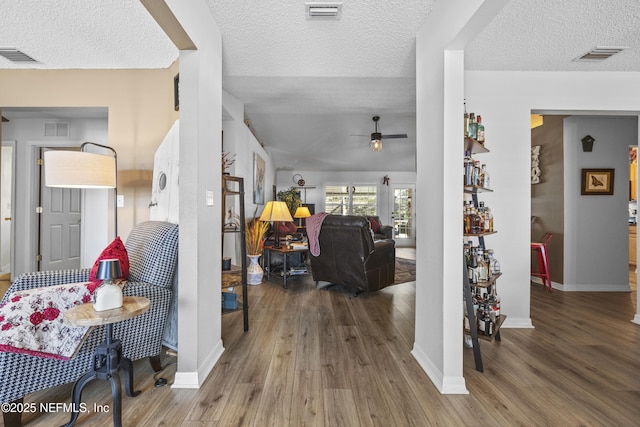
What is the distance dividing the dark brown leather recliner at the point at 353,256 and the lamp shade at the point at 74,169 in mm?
2367

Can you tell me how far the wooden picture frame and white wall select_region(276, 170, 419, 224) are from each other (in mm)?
5183

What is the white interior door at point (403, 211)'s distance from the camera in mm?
9008

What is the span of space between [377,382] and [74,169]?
264 centimetres

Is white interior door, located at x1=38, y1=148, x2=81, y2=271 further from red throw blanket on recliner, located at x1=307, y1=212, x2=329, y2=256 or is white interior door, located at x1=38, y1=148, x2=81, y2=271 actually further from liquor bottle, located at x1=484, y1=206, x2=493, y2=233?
liquor bottle, located at x1=484, y1=206, x2=493, y2=233

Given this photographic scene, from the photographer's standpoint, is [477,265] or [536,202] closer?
[477,265]

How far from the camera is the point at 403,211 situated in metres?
9.07

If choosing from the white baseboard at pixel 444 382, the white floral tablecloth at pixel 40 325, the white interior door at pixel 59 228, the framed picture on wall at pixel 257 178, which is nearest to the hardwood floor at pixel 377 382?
the white baseboard at pixel 444 382

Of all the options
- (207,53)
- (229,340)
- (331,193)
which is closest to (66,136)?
(207,53)

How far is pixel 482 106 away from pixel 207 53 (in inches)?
98.4

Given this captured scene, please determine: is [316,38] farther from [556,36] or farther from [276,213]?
[276,213]

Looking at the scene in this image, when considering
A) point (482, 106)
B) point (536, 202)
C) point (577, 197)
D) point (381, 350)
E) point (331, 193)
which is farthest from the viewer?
point (331, 193)

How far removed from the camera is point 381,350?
220 centimetres

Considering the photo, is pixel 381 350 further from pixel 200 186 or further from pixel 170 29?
pixel 170 29

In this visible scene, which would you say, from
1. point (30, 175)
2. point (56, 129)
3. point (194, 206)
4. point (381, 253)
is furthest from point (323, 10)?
point (30, 175)
